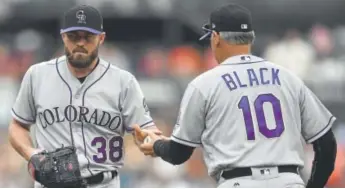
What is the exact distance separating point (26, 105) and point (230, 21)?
55.8 inches

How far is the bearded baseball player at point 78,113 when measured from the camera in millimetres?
5980

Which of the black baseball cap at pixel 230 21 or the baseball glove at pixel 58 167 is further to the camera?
the baseball glove at pixel 58 167

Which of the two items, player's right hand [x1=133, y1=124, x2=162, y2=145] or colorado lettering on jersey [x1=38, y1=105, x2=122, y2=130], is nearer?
Answer: player's right hand [x1=133, y1=124, x2=162, y2=145]

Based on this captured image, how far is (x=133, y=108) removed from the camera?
20.2 feet

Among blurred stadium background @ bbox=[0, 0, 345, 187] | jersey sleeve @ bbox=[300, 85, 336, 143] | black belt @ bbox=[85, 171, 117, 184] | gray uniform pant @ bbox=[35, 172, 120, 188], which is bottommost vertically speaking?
blurred stadium background @ bbox=[0, 0, 345, 187]

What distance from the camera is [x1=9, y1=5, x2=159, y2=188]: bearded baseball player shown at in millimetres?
5980

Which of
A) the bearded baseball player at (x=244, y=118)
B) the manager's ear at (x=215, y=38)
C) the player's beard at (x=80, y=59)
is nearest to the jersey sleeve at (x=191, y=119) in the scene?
the bearded baseball player at (x=244, y=118)

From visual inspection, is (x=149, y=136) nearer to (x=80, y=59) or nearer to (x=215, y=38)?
(x=80, y=59)

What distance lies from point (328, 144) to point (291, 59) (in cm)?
1027

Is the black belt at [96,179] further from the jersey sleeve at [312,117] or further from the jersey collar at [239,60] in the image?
the jersey sleeve at [312,117]

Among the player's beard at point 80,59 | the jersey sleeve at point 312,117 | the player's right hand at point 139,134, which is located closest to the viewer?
the jersey sleeve at point 312,117

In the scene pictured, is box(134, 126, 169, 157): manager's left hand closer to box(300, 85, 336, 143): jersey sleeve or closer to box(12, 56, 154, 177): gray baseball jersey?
box(12, 56, 154, 177): gray baseball jersey

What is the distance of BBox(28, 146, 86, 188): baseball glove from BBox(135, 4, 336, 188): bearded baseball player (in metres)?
0.67

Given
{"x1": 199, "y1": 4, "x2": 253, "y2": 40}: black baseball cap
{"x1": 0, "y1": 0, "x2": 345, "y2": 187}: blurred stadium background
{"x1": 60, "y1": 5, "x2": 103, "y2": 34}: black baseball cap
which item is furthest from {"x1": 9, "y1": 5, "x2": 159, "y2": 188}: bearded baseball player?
{"x1": 0, "y1": 0, "x2": 345, "y2": 187}: blurred stadium background
